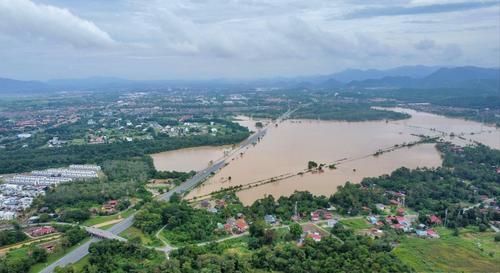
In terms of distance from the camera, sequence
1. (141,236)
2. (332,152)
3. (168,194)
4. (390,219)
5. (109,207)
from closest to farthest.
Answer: (141,236) < (390,219) < (109,207) < (168,194) < (332,152)

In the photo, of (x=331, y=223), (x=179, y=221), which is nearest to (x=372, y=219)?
(x=331, y=223)

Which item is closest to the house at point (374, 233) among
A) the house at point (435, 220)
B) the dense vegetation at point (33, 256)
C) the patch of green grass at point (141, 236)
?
the house at point (435, 220)

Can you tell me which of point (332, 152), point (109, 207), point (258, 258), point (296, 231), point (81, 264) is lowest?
point (81, 264)

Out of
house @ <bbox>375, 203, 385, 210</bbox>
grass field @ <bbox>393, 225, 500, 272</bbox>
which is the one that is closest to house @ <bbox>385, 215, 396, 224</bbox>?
house @ <bbox>375, 203, 385, 210</bbox>

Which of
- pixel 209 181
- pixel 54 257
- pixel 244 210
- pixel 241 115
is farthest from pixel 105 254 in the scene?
pixel 241 115

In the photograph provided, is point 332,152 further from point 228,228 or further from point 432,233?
point 228,228

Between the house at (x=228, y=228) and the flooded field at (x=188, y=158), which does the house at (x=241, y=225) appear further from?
the flooded field at (x=188, y=158)
